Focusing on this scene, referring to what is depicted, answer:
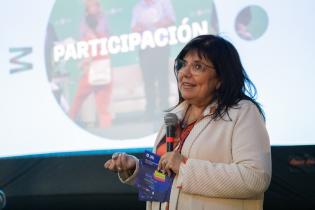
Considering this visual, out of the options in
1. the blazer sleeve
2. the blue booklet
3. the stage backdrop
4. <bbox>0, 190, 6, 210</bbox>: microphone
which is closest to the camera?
the blazer sleeve

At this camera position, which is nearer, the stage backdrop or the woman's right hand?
the woman's right hand

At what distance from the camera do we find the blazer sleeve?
1.33 metres

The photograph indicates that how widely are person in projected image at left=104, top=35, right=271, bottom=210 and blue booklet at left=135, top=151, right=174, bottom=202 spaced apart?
1.1 inches

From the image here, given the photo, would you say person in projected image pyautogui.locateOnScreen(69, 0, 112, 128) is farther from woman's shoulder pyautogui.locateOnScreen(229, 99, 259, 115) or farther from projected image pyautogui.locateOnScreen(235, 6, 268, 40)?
woman's shoulder pyautogui.locateOnScreen(229, 99, 259, 115)

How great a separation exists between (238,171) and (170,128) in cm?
26

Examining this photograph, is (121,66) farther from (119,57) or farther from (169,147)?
(169,147)

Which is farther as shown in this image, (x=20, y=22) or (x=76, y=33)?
(x=20, y=22)

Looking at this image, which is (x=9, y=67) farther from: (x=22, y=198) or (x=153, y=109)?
(x=153, y=109)

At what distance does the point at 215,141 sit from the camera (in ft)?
4.59

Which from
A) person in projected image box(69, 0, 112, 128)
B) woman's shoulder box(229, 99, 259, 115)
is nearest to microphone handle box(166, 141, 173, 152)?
woman's shoulder box(229, 99, 259, 115)

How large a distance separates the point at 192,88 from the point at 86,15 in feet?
5.17

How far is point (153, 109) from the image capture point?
104 inches

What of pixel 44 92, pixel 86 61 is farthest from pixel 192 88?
pixel 44 92

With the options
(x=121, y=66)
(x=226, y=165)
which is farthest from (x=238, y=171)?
(x=121, y=66)
